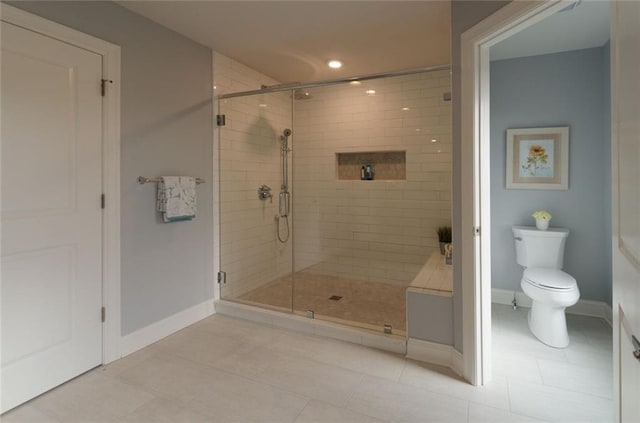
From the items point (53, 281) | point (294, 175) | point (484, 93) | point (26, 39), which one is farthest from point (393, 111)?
point (53, 281)

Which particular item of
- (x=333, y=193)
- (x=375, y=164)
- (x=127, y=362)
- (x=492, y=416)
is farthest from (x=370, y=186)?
(x=127, y=362)

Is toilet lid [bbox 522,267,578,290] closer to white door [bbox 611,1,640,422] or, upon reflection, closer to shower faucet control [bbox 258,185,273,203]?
white door [bbox 611,1,640,422]

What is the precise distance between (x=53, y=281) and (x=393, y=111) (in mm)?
3169

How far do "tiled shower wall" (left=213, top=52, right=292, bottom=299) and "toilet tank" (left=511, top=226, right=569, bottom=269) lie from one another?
2240 millimetres

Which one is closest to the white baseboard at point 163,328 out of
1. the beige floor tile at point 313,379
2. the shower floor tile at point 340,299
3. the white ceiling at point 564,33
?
the shower floor tile at point 340,299

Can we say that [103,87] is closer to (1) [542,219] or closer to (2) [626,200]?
(2) [626,200]

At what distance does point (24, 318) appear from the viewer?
1.89 m

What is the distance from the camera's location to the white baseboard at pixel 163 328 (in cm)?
243

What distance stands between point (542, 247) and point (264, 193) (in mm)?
2668

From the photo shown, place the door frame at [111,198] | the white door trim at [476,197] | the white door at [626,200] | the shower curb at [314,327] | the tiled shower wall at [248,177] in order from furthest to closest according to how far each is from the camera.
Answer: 1. the tiled shower wall at [248,177]
2. the shower curb at [314,327]
3. the door frame at [111,198]
4. the white door trim at [476,197]
5. the white door at [626,200]

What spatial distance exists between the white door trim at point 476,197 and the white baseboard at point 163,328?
2163mm

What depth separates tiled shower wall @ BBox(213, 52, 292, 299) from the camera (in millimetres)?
3287

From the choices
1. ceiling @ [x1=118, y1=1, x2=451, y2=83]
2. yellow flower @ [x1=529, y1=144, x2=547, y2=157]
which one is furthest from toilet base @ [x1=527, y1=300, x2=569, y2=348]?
ceiling @ [x1=118, y1=1, x2=451, y2=83]

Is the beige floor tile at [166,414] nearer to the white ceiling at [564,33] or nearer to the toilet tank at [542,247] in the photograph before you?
the toilet tank at [542,247]
